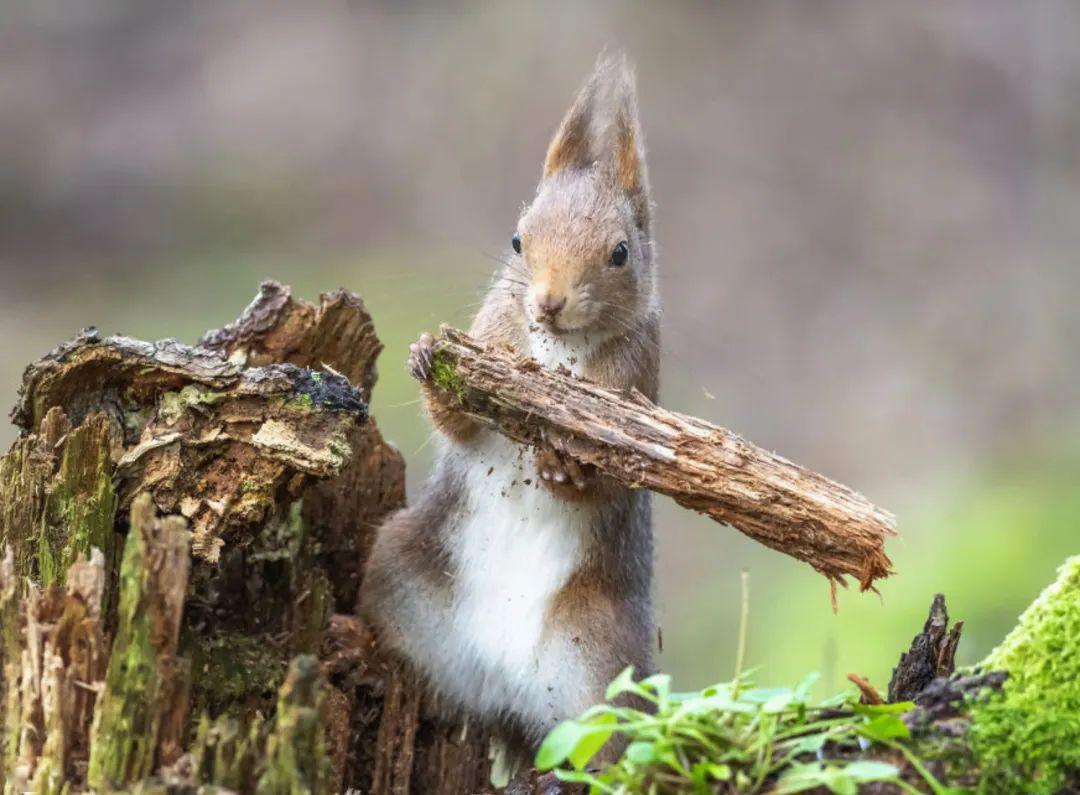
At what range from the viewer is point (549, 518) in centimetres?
292

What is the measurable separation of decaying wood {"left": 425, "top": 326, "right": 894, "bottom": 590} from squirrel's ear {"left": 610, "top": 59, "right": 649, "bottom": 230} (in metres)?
0.75

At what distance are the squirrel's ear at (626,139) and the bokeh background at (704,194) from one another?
2648 millimetres

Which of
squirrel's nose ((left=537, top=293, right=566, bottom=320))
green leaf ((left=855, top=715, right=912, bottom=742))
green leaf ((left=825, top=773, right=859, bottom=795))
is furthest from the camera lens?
squirrel's nose ((left=537, top=293, right=566, bottom=320))

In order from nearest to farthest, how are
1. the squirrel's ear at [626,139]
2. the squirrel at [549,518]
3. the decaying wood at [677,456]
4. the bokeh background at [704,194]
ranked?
the decaying wood at [677,456]
the squirrel at [549,518]
the squirrel's ear at [626,139]
the bokeh background at [704,194]

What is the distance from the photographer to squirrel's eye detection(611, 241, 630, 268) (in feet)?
9.41

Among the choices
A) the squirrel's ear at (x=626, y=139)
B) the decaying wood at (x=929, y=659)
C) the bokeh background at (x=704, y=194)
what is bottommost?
the decaying wood at (x=929, y=659)

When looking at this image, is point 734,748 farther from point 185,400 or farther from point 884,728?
point 185,400

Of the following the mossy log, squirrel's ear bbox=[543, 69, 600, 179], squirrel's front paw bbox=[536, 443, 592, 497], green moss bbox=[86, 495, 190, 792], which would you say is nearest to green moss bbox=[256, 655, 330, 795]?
the mossy log

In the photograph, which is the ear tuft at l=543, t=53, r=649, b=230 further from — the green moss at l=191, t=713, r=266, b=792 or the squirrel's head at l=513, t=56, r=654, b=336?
the green moss at l=191, t=713, r=266, b=792

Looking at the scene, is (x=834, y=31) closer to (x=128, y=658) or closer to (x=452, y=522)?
(x=452, y=522)

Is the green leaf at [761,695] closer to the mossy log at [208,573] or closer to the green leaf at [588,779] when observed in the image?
the green leaf at [588,779]

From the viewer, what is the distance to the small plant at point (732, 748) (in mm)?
1762

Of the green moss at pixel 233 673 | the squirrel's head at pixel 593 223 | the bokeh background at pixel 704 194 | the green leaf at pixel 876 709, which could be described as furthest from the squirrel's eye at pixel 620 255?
the bokeh background at pixel 704 194

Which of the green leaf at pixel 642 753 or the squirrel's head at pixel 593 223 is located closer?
the green leaf at pixel 642 753
